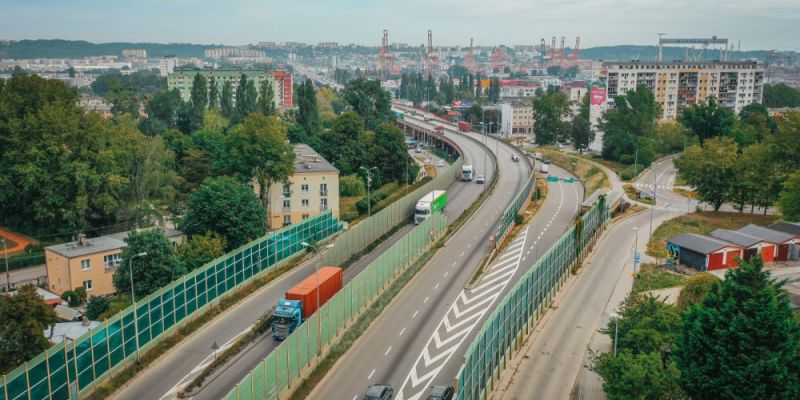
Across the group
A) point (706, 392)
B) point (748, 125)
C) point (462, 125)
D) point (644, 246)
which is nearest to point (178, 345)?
point (706, 392)

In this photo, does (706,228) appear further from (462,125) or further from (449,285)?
(462,125)

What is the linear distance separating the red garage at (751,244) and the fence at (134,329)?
34.7 meters

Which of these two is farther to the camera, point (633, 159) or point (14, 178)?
point (633, 159)

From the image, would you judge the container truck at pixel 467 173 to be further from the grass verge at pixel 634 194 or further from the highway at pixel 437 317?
the highway at pixel 437 317

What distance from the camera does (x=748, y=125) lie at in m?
108

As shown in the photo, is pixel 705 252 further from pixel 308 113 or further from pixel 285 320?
pixel 308 113

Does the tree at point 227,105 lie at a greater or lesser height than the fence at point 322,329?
greater

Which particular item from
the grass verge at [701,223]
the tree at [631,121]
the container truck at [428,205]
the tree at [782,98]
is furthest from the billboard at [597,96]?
the container truck at [428,205]

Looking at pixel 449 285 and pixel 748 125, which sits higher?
pixel 748 125

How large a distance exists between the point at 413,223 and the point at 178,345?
106 ft

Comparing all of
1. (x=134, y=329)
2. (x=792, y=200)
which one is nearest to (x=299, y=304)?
(x=134, y=329)

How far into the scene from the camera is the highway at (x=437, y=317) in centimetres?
3375

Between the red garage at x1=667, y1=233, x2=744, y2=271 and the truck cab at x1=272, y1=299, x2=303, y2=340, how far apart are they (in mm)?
32074

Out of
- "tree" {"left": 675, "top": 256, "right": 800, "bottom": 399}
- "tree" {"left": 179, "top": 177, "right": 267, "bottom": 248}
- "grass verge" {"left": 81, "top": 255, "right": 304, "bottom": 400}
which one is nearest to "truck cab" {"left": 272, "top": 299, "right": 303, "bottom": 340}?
"grass verge" {"left": 81, "top": 255, "right": 304, "bottom": 400}
